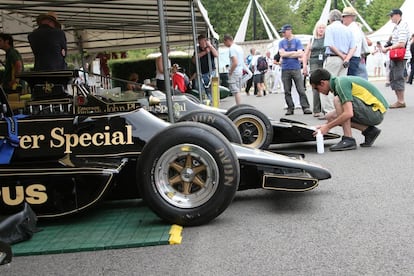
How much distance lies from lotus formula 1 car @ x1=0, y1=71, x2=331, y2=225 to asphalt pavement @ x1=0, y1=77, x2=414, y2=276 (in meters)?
0.25

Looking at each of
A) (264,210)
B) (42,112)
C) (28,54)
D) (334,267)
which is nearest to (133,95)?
(42,112)

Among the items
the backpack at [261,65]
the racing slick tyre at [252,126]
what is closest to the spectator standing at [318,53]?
the racing slick tyre at [252,126]

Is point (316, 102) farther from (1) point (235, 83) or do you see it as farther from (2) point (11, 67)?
(2) point (11, 67)

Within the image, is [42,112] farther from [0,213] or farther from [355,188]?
[355,188]

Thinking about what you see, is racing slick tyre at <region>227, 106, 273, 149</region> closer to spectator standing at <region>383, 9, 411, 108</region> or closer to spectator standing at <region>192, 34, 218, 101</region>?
spectator standing at <region>383, 9, 411, 108</region>

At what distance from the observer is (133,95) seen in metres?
7.12

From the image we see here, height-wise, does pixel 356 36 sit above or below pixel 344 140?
above

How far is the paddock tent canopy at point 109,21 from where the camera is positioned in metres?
10.4

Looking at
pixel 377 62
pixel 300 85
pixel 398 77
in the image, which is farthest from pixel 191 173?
pixel 377 62

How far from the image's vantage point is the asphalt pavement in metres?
2.97

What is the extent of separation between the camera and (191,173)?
377 centimetres

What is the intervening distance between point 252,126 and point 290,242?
3397 mm

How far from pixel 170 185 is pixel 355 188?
184cm

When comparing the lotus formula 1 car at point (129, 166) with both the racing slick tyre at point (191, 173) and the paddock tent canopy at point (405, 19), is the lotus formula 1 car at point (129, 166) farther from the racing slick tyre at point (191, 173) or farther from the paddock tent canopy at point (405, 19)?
the paddock tent canopy at point (405, 19)
